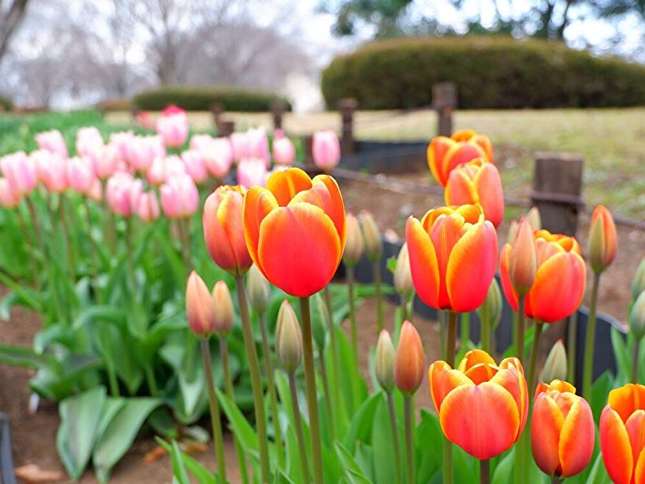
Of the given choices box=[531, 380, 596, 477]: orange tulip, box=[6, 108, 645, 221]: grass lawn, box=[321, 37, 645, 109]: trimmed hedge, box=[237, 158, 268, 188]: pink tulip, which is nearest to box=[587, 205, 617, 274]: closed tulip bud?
box=[531, 380, 596, 477]: orange tulip

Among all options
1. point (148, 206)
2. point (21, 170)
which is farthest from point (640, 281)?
point (21, 170)

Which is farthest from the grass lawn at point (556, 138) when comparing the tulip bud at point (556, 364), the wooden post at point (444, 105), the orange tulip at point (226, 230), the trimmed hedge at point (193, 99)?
the trimmed hedge at point (193, 99)

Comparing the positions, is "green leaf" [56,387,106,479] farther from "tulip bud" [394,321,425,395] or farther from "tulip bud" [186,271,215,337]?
"tulip bud" [394,321,425,395]

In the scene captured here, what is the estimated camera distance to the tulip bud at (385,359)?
1200mm

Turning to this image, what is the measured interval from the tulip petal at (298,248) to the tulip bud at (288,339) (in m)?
0.28

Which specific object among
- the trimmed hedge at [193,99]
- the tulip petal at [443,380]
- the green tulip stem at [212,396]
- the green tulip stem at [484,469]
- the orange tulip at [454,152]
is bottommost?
the green tulip stem at [212,396]

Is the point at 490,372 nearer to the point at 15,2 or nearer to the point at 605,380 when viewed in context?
the point at 605,380

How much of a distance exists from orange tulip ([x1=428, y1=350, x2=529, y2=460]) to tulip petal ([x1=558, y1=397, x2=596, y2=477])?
2.1 inches

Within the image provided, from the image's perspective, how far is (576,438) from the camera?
856 mm

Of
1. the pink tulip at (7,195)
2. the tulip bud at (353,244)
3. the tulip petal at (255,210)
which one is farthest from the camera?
the pink tulip at (7,195)

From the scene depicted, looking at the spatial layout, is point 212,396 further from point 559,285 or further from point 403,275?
point 559,285

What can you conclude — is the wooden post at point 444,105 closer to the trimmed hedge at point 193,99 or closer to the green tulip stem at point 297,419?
the green tulip stem at point 297,419

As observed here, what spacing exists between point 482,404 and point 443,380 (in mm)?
52

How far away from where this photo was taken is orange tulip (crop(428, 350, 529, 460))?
0.81 meters
